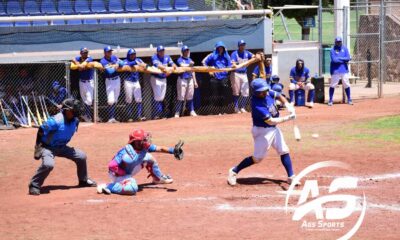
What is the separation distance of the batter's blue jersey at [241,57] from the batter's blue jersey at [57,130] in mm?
10185

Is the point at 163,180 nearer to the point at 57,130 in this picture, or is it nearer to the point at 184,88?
the point at 57,130

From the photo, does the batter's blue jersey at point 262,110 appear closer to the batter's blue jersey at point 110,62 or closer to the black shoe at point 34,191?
the black shoe at point 34,191

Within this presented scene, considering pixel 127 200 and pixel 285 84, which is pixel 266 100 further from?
pixel 285 84

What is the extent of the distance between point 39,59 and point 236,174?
30.4ft

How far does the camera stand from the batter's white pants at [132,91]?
19891mm

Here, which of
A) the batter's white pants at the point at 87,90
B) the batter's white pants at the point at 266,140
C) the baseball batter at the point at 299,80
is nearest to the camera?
the batter's white pants at the point at 266,140

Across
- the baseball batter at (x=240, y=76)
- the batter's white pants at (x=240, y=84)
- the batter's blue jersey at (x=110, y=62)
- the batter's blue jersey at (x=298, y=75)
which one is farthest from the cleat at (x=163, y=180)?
the batter's blue jersey at (x=298, y=75)

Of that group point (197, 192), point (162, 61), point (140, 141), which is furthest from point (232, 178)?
point (162, 61)

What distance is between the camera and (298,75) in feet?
72.4

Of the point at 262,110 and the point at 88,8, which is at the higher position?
the point at 88,8

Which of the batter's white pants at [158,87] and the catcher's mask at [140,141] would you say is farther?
the batter's white pants at [158,87]

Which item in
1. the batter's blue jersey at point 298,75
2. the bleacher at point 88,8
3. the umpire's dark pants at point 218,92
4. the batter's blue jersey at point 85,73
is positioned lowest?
the umpire's dark pants at point 218,92

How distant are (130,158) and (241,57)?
10.7 m

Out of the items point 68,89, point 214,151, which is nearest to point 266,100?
point 214,151
